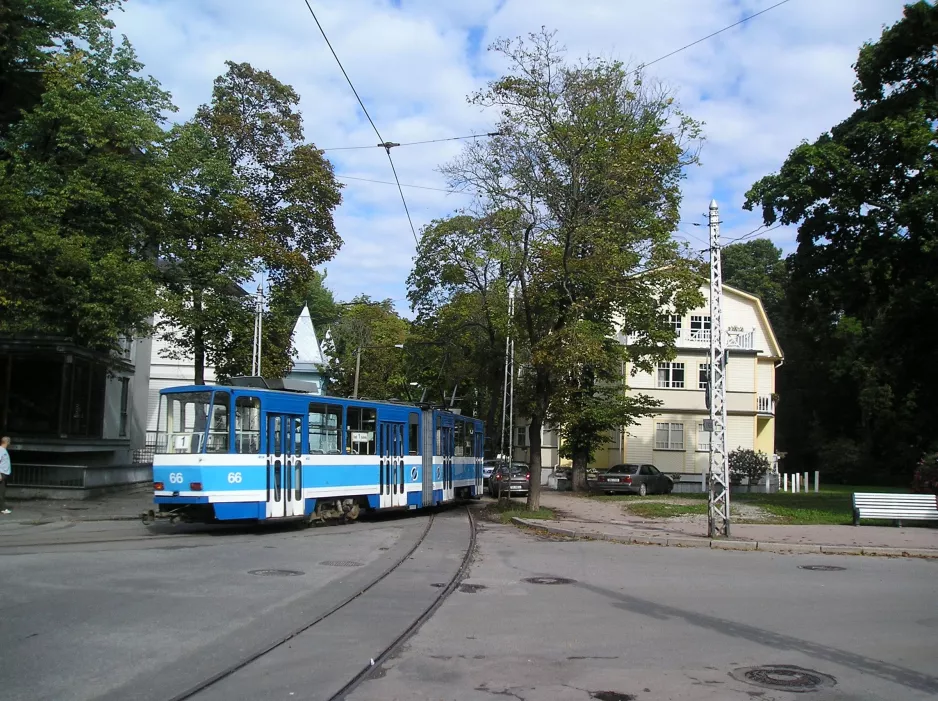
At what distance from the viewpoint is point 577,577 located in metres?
12.4

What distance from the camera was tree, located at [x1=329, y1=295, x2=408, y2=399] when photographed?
182 feet

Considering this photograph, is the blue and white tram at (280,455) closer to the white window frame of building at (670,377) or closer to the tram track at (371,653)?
the tram track at (371,653)

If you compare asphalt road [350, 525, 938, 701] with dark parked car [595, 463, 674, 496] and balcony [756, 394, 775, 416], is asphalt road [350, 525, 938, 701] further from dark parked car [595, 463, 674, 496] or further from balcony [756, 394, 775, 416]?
balcony [756, 394, 775, 416]

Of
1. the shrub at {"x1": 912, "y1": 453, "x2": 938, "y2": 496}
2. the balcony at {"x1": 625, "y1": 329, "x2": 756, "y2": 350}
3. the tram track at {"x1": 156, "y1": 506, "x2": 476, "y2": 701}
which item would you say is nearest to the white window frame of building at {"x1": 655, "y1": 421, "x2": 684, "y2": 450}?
the balcony at {"x1": 625, "y1": 329, "x2": 756, "y2": 350}

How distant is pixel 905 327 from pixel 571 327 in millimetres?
13739

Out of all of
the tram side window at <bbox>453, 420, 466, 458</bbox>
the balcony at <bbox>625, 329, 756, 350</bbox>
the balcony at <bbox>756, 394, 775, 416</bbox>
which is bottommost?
the tram side window at <bbox>453, 420, 466, 458</bbox>

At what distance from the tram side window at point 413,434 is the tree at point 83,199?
7.61 metres

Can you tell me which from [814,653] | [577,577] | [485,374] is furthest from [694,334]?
[814,653]

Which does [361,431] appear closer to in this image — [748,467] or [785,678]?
[785,678]

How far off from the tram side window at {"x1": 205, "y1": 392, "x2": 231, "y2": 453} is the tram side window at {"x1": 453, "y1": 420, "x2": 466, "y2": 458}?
10.7 metres

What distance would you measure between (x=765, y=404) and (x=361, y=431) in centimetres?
3530

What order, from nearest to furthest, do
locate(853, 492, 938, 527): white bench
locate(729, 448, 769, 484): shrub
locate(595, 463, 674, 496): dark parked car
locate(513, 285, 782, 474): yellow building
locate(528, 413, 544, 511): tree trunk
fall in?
1. locate(853, 492, 938, 527): white bench
2. locate(528, 413, 544, 511): tree trunk
3. locate(595, 463, 674, 496): dark parked car
4. locate(729, 448, 769, 484): shrub
5. locate(513, 285, 782, 474): yellow building

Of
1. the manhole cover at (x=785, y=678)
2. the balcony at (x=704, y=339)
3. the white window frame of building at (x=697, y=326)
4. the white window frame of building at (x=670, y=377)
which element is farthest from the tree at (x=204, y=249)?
the white window frame of building at (x=697, y=326)

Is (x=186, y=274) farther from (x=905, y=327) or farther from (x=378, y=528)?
(x=905, y=327)
